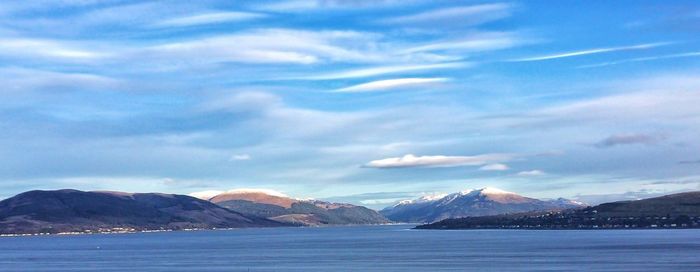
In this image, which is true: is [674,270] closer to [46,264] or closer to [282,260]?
[282,260]

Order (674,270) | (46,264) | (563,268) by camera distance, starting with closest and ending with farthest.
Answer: (674,270) < (563,268) < (46,264)

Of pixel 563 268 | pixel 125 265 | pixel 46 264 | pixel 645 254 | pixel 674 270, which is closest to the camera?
pixel 674 270

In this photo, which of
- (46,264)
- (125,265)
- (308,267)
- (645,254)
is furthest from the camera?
(46,264)

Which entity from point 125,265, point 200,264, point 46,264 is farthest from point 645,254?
point 46,264

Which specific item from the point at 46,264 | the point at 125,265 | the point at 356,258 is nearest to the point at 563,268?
the point at 356,258

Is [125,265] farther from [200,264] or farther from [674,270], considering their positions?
[674,270]

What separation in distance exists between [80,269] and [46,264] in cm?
2308

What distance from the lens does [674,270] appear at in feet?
369

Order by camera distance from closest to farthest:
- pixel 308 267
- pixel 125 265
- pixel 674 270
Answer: pixel 674 270, pixel 308 267, pixel 125 265

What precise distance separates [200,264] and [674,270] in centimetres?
7210

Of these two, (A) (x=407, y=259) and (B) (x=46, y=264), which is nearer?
(A) (x=407, y=259)

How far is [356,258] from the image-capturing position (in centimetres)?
16000

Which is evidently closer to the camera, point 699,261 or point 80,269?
point 699,261

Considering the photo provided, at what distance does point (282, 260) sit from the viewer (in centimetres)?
15875
